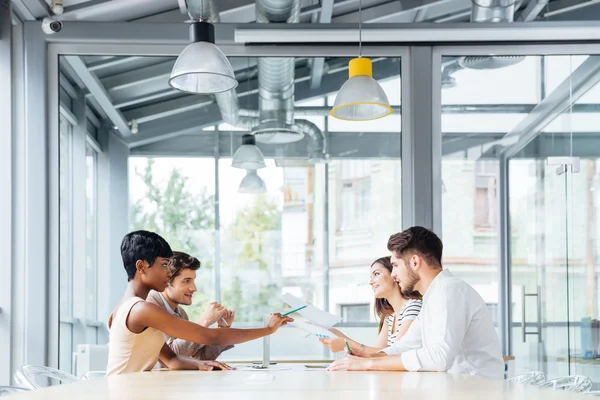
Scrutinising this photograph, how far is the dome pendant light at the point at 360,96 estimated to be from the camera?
421 centimetres

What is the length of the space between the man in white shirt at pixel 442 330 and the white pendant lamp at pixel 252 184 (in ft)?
6.08

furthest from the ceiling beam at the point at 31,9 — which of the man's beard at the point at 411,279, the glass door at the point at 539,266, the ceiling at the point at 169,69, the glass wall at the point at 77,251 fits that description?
the glass door at the point at 539,266

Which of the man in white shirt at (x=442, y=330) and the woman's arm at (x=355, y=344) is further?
the woman's arm at (x=355, y=344)

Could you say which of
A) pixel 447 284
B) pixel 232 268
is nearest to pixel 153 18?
pixel 232 268

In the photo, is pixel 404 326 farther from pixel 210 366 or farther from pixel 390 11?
pixel 390 11

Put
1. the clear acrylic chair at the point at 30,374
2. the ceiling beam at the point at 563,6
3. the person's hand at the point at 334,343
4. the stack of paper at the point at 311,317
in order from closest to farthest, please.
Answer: the clear acrylic chair at the point at 30,374 < the stack of paper at the point at 311,317 < the person's hand at the point at 334,343 < the ceiling beam at the point at 563,6

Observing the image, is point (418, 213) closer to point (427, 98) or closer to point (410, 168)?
point (410, 168)

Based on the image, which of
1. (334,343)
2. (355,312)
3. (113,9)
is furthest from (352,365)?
(113,9)

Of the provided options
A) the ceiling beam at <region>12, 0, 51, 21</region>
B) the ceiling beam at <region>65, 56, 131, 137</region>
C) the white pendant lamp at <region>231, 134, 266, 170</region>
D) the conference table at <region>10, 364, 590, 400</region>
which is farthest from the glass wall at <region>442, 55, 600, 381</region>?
the ceiling beam at <region>12, 0, 51, 21</region>

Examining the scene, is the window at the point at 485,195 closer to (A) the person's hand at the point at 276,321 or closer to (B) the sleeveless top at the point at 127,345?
(A) the person's hand at the point at 276,321

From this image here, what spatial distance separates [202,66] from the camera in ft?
12.3

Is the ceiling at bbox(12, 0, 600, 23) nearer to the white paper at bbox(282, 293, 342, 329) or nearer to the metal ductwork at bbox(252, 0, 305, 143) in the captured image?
the metal ductwork at bbox(252, 0, 305, 143)

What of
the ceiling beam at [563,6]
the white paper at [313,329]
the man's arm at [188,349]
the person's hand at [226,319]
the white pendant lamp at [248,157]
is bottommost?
the man's arm at [188,349]

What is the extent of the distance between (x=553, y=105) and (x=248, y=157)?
2125 mm
